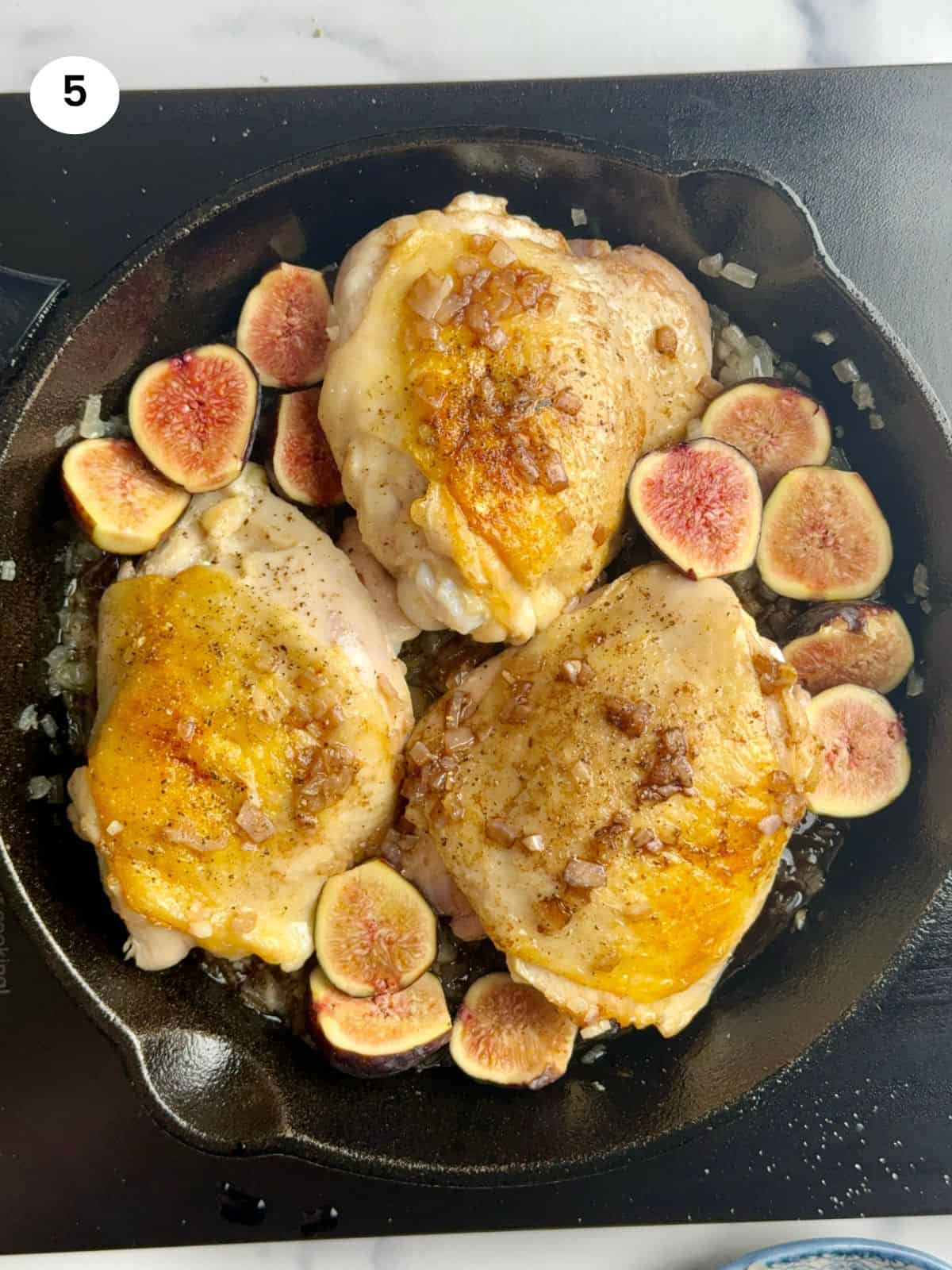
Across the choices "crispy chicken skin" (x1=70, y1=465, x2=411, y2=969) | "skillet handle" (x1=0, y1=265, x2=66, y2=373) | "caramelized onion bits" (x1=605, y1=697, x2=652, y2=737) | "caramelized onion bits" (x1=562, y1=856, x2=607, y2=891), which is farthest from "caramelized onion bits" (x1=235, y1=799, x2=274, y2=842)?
"skillet handle" (x1=0, y1=265, x2=66, y2=373)

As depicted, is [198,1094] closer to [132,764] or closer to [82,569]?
[132,764]

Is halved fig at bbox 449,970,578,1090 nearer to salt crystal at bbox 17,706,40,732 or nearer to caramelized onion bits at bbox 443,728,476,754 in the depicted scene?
caramelized onion bits at bbox 443,728,476,754

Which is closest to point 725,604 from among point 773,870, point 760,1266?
point 773,870

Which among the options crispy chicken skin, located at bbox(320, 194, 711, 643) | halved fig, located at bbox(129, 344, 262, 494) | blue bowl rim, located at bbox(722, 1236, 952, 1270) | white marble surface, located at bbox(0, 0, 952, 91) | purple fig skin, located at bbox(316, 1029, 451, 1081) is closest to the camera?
crispy chicken skin, located at bbox(320, 194, 711, 643)

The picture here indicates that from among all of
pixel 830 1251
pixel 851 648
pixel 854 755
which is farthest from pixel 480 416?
pixel 830 1251

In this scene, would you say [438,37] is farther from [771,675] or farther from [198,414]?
[771,675]

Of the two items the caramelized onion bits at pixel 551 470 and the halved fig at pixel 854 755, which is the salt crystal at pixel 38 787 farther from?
the halved fig at pixel 854 755

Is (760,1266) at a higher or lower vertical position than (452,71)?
lower
